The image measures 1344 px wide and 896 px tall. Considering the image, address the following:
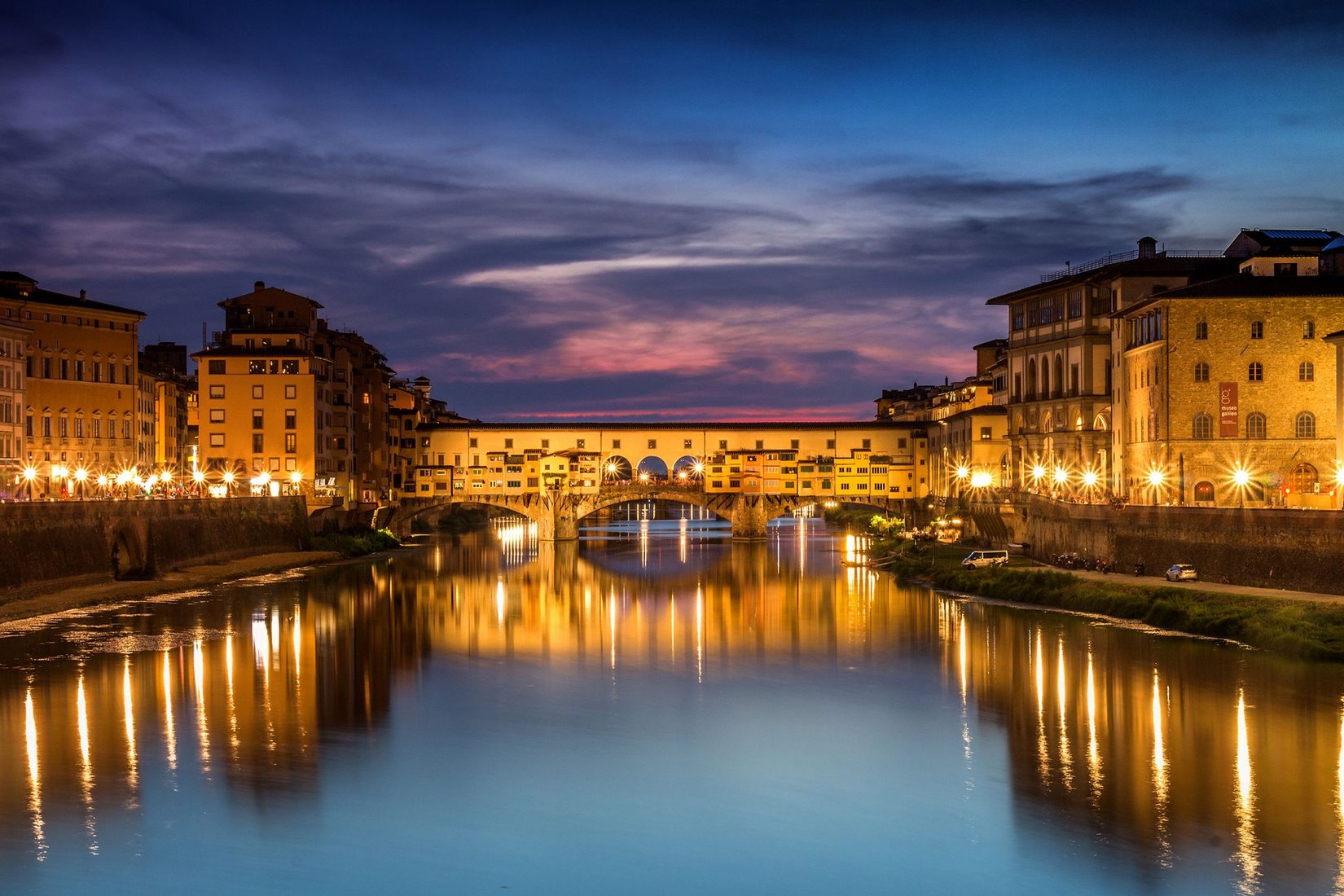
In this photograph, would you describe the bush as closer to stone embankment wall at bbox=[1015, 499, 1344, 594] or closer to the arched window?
stone embankment wall at bbox=[1015, 499, 1344, 594]

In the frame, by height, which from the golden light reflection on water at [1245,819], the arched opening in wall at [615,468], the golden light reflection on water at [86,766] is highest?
the arched opening in wall at [615,468]

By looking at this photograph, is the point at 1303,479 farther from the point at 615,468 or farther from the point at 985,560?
the point at 615,468

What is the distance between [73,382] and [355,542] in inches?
694

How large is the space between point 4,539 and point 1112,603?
117 ft

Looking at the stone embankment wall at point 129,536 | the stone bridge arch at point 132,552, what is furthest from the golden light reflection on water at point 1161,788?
the stone bridge arch at point 132,552

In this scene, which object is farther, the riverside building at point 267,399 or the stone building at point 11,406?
the riverside building at point 267,399

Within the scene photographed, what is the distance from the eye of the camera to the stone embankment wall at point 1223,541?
40.1m

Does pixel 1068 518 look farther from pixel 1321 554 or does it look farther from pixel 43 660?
pixel 43 660

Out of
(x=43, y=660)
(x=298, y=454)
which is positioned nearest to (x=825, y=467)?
(x=298, y=454)

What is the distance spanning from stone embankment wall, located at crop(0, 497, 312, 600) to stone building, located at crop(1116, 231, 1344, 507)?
41123 millimetres

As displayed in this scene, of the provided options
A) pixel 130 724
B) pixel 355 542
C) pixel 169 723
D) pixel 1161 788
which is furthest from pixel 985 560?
pixel 130 724

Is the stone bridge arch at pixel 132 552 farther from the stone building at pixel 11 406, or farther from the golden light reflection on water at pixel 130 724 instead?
the golden light reflection on water at pixel 130 724

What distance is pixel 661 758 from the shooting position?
90.8 feet

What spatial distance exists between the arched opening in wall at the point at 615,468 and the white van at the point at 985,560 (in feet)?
160
